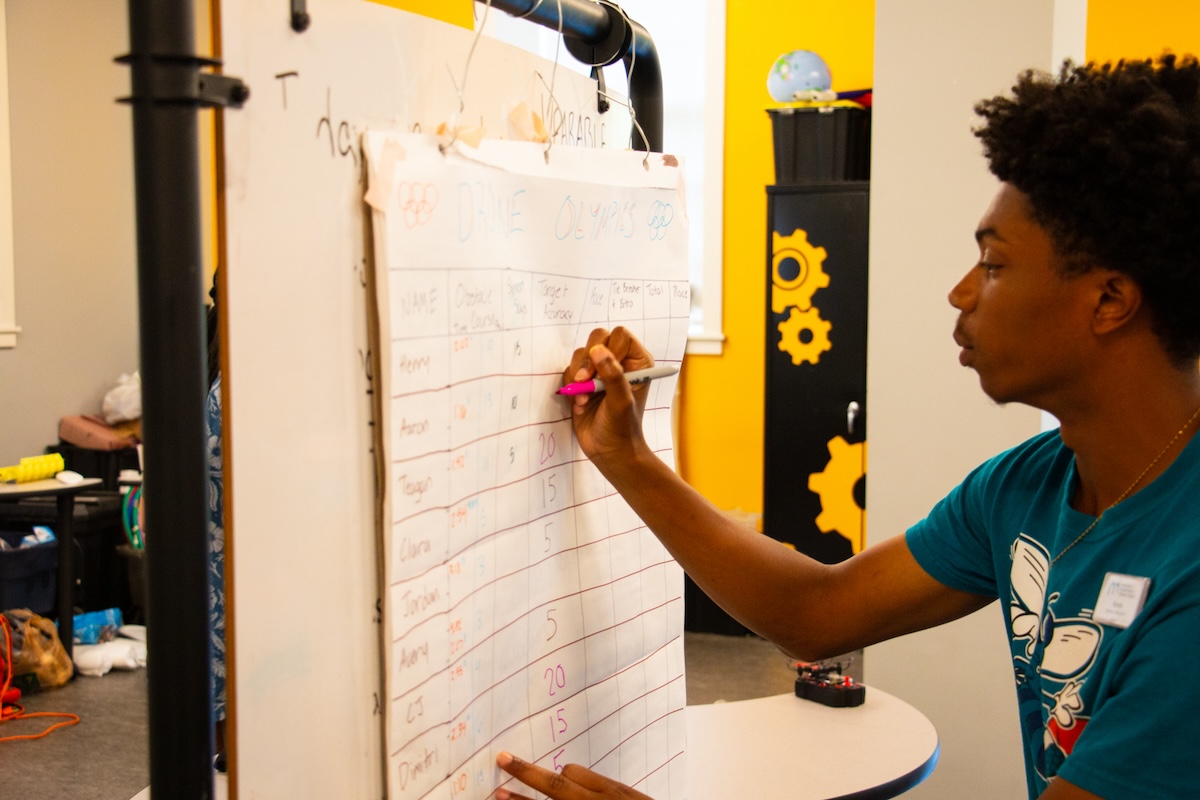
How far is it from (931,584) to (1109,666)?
357 mm

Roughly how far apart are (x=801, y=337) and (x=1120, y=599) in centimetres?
314

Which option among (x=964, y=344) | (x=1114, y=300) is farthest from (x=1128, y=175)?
(x=964, y=344)

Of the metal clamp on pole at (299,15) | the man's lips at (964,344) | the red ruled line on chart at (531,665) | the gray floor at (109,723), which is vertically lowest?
the gray floor at (109,723)

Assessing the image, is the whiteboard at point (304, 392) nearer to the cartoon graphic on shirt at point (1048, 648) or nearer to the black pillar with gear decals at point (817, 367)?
the cartoon graphic on shirt at point (1048, 648)

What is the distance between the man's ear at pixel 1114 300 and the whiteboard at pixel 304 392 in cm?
66

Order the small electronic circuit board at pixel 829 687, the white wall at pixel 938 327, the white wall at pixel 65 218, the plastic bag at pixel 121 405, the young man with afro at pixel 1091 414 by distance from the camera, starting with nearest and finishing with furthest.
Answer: the young man with afro at pixel 1091 414 < the small electronic circuit board at pixel 829 687 < the white wall at pixel 938 327 < the white wall at pixel 65 218 < the plastic bag at pixel 121 405

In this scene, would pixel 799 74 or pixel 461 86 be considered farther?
pixel 799 74

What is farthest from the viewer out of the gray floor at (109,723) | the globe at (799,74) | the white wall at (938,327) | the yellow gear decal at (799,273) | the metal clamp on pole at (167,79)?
the globe at (799,74)

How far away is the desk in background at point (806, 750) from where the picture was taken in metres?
1.45

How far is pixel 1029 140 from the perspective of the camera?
1.03 meters

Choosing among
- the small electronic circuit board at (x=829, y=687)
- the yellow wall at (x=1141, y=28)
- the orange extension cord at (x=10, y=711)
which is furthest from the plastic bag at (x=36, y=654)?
the yellow wall at (x=1141, y=28)

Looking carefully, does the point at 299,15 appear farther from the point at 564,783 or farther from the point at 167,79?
the point at 564,783

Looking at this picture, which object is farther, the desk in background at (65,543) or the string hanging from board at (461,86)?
the desk in background at (65,543)

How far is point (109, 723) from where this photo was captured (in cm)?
345
